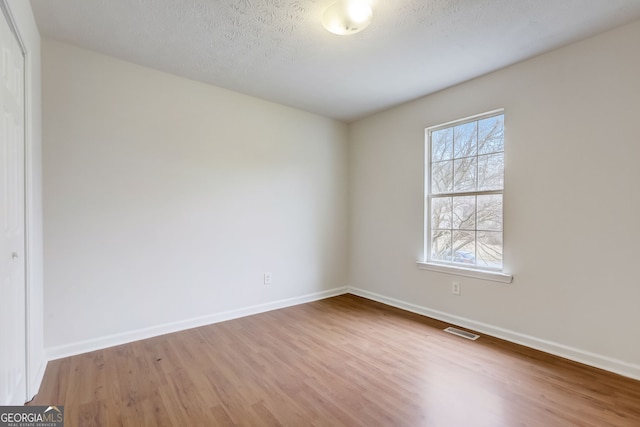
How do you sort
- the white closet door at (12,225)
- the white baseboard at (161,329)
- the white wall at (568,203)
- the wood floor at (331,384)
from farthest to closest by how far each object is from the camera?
the white baseboard at (161,329) → the white wall at (568,203) → the wood floor at (331,384) → the white closet door at (12,225)

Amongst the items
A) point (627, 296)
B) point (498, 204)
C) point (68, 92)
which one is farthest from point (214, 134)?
point (627, 296)

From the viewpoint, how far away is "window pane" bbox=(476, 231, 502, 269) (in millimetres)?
2848

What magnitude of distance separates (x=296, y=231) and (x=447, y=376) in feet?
7.53

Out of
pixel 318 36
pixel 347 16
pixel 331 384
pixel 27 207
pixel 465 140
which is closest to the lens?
pixel 27 207

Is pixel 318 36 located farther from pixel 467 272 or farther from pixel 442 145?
pixel 467 272

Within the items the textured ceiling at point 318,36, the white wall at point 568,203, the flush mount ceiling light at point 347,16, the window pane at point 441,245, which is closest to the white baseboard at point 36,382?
the textured ceiling at point 318,36

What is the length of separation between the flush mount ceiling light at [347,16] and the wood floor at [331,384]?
7.78ft

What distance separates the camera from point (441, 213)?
3336mm

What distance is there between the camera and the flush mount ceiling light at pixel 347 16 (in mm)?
1863

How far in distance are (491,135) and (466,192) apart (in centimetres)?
59

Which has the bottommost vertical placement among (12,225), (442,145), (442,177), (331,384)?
(331,384)

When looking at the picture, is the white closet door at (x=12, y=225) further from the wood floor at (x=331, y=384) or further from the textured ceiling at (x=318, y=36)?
the textured ceiling at (x=318, y=36)

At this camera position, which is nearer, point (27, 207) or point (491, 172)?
point (27, 207)

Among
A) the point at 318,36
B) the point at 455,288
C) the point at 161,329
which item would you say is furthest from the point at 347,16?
the point at 161,329
